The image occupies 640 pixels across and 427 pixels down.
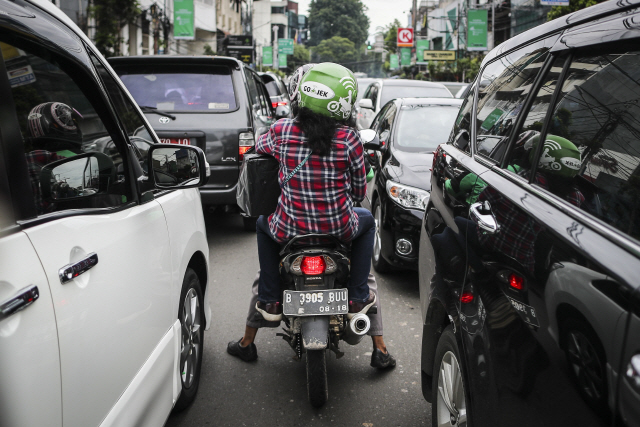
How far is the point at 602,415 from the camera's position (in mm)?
1253

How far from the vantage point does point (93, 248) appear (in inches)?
76.5

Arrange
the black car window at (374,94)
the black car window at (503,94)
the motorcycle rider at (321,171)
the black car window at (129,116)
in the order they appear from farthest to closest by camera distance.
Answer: the black car window at (374,94), the motorcycle rider at (321,171), the black car window at (129,116), the black car window at (503,94)

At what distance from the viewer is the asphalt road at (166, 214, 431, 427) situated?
329 centimetres

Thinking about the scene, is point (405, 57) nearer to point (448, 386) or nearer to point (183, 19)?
point (183, 19)

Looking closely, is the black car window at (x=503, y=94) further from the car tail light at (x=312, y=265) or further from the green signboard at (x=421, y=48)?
the green signboard at (x=421, y=48)

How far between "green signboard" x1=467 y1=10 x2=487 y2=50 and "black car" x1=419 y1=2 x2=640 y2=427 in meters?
31.6

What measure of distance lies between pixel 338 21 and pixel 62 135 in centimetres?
14146

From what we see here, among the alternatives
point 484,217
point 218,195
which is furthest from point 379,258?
point 484,217

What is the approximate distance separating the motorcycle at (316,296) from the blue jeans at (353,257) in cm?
14

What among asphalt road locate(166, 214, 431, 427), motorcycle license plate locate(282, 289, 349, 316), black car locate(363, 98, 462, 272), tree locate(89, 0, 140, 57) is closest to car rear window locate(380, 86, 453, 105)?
black car locate(363, 98, 462, 272)

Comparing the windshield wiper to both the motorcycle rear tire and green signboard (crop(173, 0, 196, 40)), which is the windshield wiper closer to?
the motorcycle rear tire

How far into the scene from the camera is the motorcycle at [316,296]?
10.4ft

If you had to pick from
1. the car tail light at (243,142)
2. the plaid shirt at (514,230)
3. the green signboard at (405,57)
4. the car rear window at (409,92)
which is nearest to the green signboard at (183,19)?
the car rear window at (409,92)

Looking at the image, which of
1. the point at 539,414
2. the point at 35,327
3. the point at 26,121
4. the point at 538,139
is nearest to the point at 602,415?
the point at 539,414
